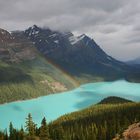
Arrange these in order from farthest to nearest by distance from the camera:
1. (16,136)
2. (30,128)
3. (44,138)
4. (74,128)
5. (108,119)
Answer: (108,119)
(74,128)
(16,136)
(30,128)
(44,138)

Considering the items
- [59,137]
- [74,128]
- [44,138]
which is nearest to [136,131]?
[44,138]

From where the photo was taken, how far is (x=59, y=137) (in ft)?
439

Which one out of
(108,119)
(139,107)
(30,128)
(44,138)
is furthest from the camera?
(139,107)

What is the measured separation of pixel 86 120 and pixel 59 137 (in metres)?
39.4

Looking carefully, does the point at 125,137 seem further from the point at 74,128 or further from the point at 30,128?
the point at 74,128

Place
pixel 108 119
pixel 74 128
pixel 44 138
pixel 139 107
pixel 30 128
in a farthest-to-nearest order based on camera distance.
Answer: pixel 139 107, pixel 108 119, pixel 74 128, pixel 30 128, pixel 44 138

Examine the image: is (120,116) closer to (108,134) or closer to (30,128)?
(108,134)

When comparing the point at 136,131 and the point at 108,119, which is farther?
the point at 108,119

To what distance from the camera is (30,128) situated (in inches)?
3676

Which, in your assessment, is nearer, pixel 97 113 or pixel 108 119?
pixel 108 119

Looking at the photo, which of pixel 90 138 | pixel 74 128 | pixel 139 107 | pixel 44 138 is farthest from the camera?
pixel 139 107

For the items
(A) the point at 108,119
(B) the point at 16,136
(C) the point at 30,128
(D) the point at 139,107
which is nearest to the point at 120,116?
(A) the point at 108,119

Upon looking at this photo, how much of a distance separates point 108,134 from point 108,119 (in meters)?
30.2

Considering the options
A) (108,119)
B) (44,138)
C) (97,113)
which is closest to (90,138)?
(108,119)
